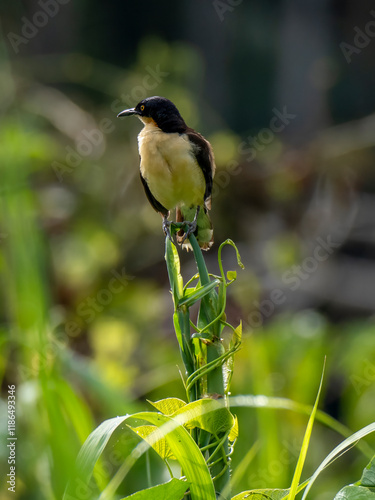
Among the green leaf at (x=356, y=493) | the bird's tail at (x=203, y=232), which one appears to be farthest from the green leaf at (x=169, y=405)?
the bird's tail at (x=203, y=232)

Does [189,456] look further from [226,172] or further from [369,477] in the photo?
[226,172]

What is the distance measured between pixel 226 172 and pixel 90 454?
4085 millimetres

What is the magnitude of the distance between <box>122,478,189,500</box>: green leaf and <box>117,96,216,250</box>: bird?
1.00 m

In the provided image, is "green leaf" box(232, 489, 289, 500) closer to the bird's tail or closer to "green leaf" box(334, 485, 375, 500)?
"green leaf" box(334, 485, 375, 500)

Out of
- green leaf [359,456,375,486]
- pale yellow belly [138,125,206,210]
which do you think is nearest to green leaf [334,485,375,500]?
green leaf [359,456,375,486]

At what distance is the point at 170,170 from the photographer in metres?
1.79

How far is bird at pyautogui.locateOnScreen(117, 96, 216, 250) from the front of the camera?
1.79 metres

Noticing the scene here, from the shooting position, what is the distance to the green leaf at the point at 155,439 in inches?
32.5

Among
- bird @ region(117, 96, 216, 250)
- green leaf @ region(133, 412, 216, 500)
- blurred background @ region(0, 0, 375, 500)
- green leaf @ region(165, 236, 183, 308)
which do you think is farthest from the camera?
blurred background @ region(0, 0, 375, 500)

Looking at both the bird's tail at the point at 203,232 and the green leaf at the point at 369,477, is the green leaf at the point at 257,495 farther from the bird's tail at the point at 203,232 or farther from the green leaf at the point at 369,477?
the bird's tail at the point at 203,232

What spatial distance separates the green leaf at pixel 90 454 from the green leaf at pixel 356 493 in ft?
0.93

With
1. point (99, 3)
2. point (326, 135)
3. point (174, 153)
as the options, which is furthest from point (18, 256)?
point (99, 3)

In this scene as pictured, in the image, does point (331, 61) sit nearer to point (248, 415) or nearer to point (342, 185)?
point (342, 185)

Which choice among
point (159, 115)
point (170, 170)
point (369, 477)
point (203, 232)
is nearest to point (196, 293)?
point (369, 477)
